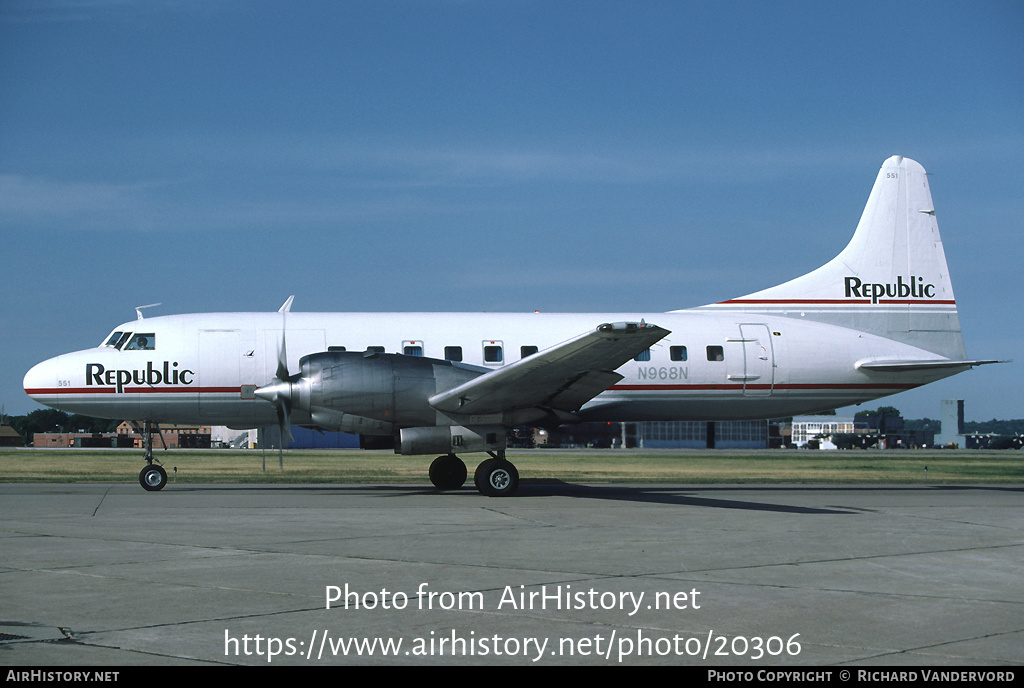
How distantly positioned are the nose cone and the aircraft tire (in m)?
2.48

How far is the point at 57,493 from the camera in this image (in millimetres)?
19156

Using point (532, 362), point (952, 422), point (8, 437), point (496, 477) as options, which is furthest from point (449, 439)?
point (952, 422)

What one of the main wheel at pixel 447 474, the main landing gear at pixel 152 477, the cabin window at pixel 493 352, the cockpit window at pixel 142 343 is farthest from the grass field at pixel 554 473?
the cockpit window at pixel 142 343

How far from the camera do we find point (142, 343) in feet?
66.3

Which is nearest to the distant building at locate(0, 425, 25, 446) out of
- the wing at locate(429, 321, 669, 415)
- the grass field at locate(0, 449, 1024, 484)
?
the grass field at locate(0, 449, 1024, 484)

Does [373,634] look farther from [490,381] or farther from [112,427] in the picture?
[112,427]

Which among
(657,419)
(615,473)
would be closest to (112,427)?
(615,473)

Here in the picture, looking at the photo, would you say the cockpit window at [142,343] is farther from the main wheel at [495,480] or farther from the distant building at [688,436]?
the distant building at [688,436]

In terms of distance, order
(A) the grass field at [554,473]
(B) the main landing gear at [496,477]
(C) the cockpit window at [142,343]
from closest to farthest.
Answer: (B) the main landing gear at [496,477] < (C) the cockpit window at [142,343] < (A) the grass field at [554,473]

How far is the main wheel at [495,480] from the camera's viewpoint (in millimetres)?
18453

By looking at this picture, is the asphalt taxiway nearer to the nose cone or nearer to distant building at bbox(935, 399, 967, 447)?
the nose cone

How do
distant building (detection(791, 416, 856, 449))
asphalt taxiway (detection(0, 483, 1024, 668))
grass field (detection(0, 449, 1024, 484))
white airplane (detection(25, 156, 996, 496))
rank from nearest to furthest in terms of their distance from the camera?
asphalt taxiway (detection(0, 483, 1024, 668)) → white airplane (detection(25, 156, 996, 496)) → grass field (detection(0, 449, 1024, 484)) → distant building (detection(791, 416, 856, 449))

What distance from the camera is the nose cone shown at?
19.8 metres

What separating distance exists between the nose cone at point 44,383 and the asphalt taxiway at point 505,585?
454 centimetres
